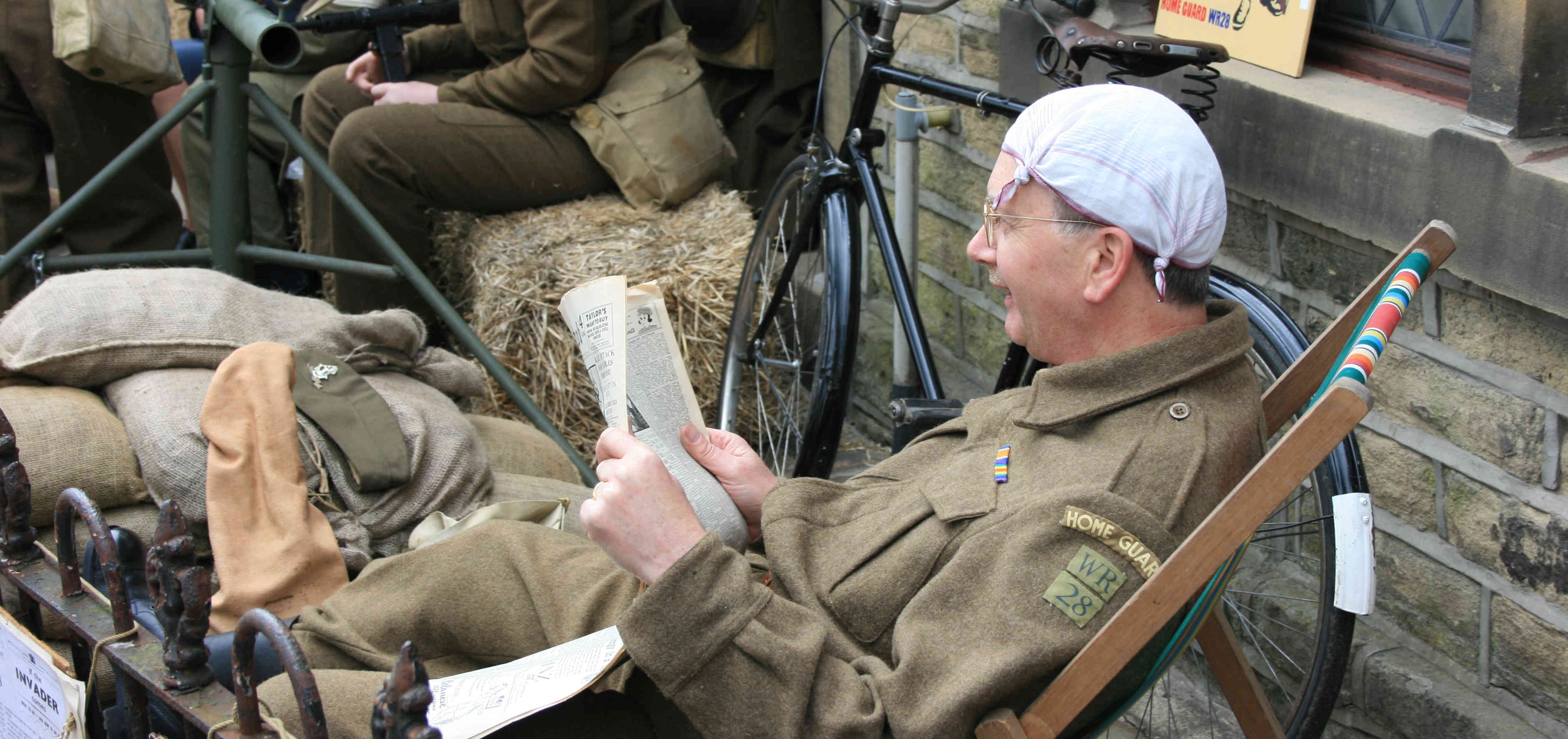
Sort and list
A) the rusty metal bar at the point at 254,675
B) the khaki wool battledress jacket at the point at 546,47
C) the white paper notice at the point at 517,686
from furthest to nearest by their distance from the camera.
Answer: the khaki wool battledress jacket at the point at 546,47, the white paper notice at the point at 517,686, the rusty metal bar at the point at 254,675

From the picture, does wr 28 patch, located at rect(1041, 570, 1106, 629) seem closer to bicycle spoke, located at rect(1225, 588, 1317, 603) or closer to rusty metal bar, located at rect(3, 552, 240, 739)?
rusty metal bar, located at rect(3, 552, 240, 739)

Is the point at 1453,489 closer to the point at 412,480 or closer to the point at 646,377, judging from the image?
the point at 646,377

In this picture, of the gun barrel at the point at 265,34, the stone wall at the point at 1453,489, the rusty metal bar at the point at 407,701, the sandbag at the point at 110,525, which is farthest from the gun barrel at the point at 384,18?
the rusty metal bar at the point at 407,701

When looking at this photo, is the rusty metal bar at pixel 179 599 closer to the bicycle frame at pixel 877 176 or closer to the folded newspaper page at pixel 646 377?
the folded newspaper page at pixel 646 377

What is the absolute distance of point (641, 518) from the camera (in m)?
1.53

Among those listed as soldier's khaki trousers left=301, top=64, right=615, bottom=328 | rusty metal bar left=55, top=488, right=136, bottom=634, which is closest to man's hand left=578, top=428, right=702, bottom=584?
rusty metal bar left=55, top=488, right=136, bottom=634

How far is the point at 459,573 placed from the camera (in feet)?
5.76

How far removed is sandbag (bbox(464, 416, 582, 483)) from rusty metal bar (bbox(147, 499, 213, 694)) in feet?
4.14

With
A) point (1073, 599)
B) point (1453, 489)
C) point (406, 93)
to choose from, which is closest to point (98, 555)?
point (1073, 599)

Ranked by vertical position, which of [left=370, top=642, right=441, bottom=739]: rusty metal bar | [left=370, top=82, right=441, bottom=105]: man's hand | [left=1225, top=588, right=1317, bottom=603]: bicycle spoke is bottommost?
[left=1225, top=588, right=1317, bottom=603]: bicycle spoke

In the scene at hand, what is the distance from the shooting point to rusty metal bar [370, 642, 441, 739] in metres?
1.06

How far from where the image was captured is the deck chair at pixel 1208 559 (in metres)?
1.26

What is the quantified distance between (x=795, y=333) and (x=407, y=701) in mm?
2772

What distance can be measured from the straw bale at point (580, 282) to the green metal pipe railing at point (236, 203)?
0.46 meters
